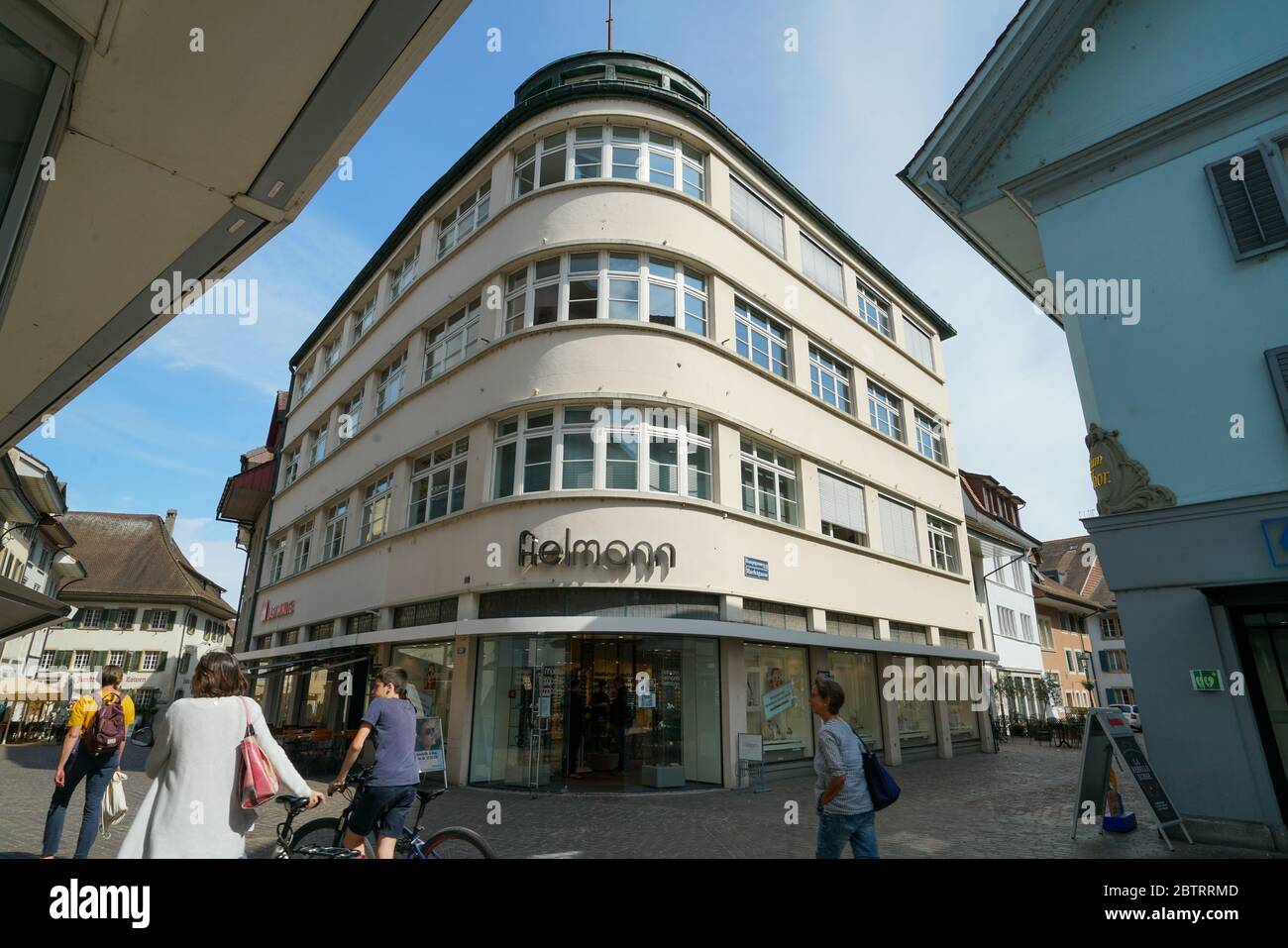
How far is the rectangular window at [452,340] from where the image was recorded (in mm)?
17578

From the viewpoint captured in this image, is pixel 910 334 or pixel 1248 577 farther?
pixel 910 334

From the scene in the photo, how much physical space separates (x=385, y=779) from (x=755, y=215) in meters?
17.5

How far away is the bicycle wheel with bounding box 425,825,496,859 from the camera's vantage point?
519 centimetres

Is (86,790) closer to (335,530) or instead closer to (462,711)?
(462,711)

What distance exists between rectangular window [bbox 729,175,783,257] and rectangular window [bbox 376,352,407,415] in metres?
10.6

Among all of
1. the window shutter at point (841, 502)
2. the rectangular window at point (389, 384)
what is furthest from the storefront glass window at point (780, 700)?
the rectangular window at point (389, 384)

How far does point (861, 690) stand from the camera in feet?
60.2

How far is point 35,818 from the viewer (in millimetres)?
9320

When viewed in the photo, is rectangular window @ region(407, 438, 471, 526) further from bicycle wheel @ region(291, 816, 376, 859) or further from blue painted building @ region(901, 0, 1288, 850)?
blue painted building @ region(901, 0, 1288, 850)

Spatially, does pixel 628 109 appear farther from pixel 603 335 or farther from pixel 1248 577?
pixel 1248 577

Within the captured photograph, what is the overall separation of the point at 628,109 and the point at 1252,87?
1185 cm

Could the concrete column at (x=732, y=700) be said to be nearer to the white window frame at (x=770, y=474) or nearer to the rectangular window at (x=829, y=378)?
the white window frame at (x=770, y=474)

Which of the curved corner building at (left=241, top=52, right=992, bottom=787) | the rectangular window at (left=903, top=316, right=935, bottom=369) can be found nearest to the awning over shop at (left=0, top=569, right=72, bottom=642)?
the curved corner building at (left=241, top=52, right=992, bottom=787)
